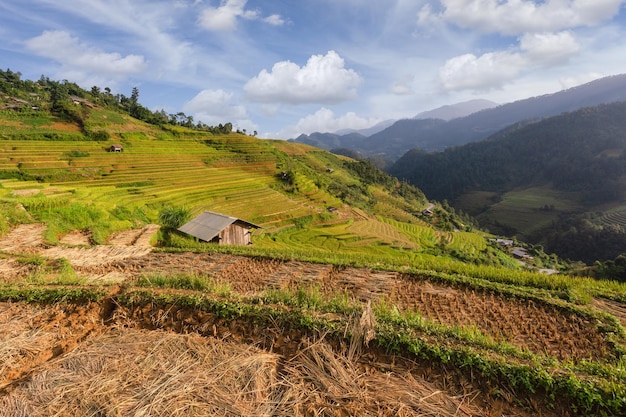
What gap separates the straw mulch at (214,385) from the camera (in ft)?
10.4

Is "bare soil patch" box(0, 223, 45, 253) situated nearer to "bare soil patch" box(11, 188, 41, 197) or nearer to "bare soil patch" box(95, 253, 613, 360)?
"bare soil patch" box(95, 253, 613, 360)

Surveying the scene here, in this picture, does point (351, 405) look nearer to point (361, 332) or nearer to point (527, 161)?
point (361, 332)

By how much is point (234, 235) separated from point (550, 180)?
163038mm

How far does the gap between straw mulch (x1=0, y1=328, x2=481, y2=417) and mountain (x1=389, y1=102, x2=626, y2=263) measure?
9046 centimetres

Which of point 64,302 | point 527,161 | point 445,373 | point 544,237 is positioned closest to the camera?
point 445,373

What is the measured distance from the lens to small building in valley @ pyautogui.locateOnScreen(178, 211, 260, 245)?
19203mm

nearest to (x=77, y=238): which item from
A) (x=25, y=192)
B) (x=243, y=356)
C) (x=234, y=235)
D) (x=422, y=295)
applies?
(x=234, y=235)

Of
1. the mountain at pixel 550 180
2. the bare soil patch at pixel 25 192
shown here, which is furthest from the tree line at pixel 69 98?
the mountain at pixel 550 180

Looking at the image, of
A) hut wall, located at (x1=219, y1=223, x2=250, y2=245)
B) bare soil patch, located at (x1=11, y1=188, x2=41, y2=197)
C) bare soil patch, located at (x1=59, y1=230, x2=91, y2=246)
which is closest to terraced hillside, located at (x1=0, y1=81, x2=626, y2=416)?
bare soil patch, located at (x1=59, y1=230, x2=91, y2=246)

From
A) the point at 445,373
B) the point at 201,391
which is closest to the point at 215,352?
the point at 201,391

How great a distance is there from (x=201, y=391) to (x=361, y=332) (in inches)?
84.9

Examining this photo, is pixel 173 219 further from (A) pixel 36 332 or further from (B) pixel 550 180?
(B) pixel 550 180

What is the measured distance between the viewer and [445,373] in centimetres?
386

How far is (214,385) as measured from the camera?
3.43 meters
